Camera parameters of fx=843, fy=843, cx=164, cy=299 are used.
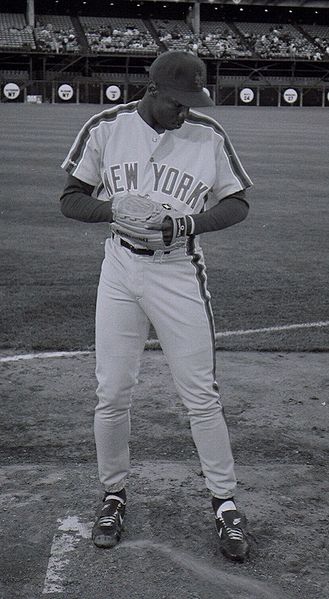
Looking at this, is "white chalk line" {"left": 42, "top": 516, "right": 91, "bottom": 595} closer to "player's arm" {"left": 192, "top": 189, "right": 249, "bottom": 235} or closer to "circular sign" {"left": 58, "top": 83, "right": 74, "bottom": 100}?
"player's arm" {"left": 192, "top": 189, "right": 249, "bottom": 235}

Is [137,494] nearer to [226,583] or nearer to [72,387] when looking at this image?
[226,583]

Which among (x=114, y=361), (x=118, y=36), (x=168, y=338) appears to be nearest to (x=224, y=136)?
(x=168, y=338)

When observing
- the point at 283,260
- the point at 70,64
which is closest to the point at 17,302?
the point at 283,260

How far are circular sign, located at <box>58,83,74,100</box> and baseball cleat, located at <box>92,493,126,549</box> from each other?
149 feet

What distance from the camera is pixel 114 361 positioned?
3586mm

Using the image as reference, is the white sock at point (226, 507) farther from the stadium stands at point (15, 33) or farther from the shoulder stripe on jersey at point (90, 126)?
the stadium stands at point (15, 33)

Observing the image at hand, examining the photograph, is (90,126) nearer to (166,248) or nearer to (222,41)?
(166,248)

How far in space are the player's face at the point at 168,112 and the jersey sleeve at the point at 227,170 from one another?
0.62 feet

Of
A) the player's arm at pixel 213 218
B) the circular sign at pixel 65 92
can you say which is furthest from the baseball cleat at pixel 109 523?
the circular sign at pixel 65 92

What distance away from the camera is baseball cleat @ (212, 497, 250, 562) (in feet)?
11.3

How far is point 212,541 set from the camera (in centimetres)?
360

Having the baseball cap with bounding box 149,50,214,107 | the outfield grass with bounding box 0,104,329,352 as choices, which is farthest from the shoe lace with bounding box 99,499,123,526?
the outfield grass with bounding box 0,104,329,352

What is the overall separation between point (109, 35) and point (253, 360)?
176 feet

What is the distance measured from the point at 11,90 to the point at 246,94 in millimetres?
13966
